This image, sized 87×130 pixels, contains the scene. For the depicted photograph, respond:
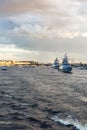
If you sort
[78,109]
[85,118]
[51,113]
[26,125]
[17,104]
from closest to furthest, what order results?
[26,125] → [85,118] → [51,113] → [78,109] → [17,104]

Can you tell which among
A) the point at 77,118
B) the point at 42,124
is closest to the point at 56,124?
the point at 42,124

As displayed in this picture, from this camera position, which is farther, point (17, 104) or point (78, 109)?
point (17, 104)

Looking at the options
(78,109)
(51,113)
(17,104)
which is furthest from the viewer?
(17,104)

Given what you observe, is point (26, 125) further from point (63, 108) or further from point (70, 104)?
point (70, 104)

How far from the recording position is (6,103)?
5006 cm

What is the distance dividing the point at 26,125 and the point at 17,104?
587 inches

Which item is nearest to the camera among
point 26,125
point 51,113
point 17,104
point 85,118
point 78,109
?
point 26,125

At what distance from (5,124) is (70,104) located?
59.5ft

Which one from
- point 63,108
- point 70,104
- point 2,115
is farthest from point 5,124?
point 70,104

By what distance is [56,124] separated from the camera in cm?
3600

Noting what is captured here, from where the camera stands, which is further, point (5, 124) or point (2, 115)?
point (2, 115)

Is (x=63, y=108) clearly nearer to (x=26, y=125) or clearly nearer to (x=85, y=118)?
(x=85, y=118)

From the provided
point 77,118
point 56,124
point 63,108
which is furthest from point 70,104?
point 56,124

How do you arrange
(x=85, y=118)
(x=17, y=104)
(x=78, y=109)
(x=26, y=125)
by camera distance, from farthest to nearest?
1. (x=17, y=104)
2. (x=78, y=109)
3. (x=85, y=118)
4. (x=26, y=125)
